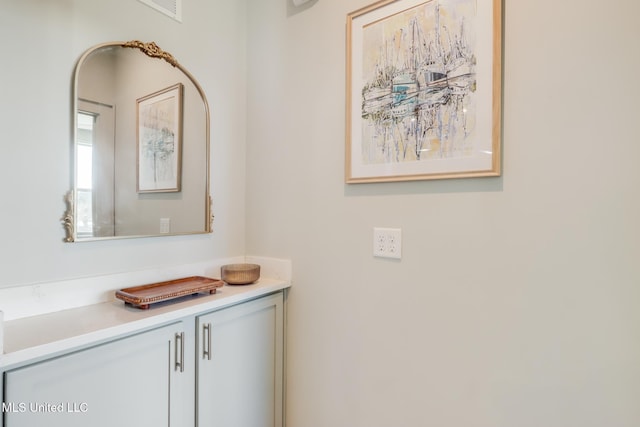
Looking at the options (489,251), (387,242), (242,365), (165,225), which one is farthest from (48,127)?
(489,251)

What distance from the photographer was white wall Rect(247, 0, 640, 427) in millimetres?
900

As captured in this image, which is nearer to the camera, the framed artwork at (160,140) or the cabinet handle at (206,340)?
the cabinet handle at (206,340)

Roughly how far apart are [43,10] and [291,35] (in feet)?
3.09

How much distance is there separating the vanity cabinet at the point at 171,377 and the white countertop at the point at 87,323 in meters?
0.03

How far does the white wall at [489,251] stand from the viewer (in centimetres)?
90

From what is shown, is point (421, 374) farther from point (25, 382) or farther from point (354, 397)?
point (25, 382)

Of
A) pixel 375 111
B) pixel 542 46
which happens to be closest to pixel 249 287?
pixel 375 111

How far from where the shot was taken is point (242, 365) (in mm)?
1406

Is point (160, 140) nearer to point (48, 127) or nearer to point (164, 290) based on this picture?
point (48, 127)

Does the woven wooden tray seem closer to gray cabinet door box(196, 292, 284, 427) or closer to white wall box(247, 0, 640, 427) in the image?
gray cabinet door box(196, 292, 284, 427)

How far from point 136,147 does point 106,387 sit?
88 cm

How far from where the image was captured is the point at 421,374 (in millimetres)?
1223

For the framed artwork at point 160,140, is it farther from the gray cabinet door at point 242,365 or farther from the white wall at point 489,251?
the gray cabinet door at point 242,365

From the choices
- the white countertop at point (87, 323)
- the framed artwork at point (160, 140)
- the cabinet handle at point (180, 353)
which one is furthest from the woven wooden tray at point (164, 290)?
the framed artwork at point (160, 140)
